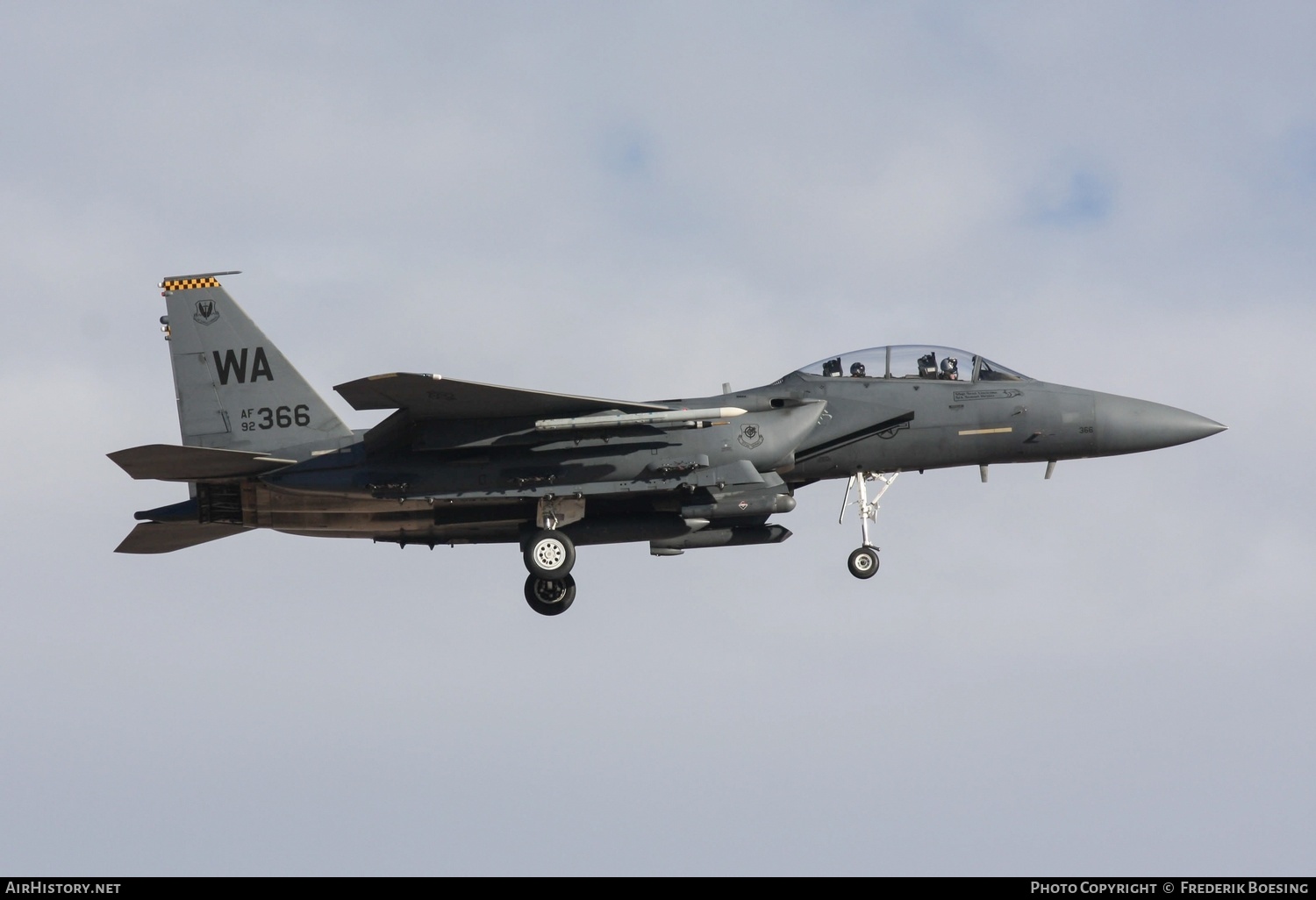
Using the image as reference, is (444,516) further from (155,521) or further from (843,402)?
(843,402)

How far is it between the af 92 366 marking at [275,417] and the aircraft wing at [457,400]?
90.6 inches

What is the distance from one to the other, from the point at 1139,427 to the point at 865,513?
13.9 ft

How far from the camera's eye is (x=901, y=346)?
86.3ft

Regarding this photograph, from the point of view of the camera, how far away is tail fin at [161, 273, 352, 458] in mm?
25500

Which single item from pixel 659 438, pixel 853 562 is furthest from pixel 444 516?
pixel 853 562

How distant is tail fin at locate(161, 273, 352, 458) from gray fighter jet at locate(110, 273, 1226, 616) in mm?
25

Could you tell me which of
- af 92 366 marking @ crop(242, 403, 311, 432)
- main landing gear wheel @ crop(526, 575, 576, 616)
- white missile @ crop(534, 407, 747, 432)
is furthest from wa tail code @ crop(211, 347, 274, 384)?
main landing gear wheel @ crop(526, 575, 576, 616)

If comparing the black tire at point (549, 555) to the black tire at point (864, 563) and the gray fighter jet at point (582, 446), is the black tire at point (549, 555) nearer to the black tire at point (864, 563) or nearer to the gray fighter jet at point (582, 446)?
the gray fighter jet at point (582, 446)

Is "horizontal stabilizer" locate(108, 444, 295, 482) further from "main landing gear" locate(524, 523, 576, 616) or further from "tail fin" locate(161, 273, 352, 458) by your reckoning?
"main landing gear" locate(524, 523, 576, 616)

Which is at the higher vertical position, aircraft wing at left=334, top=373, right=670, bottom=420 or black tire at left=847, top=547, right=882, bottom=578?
aircraft wing at left=334, top=373, right=670, bottom=420

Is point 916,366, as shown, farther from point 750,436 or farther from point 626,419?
point 626,419

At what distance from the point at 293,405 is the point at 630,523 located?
5225 millimetres

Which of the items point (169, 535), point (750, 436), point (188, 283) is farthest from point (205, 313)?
point (750, 436)

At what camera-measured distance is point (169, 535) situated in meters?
27.0
